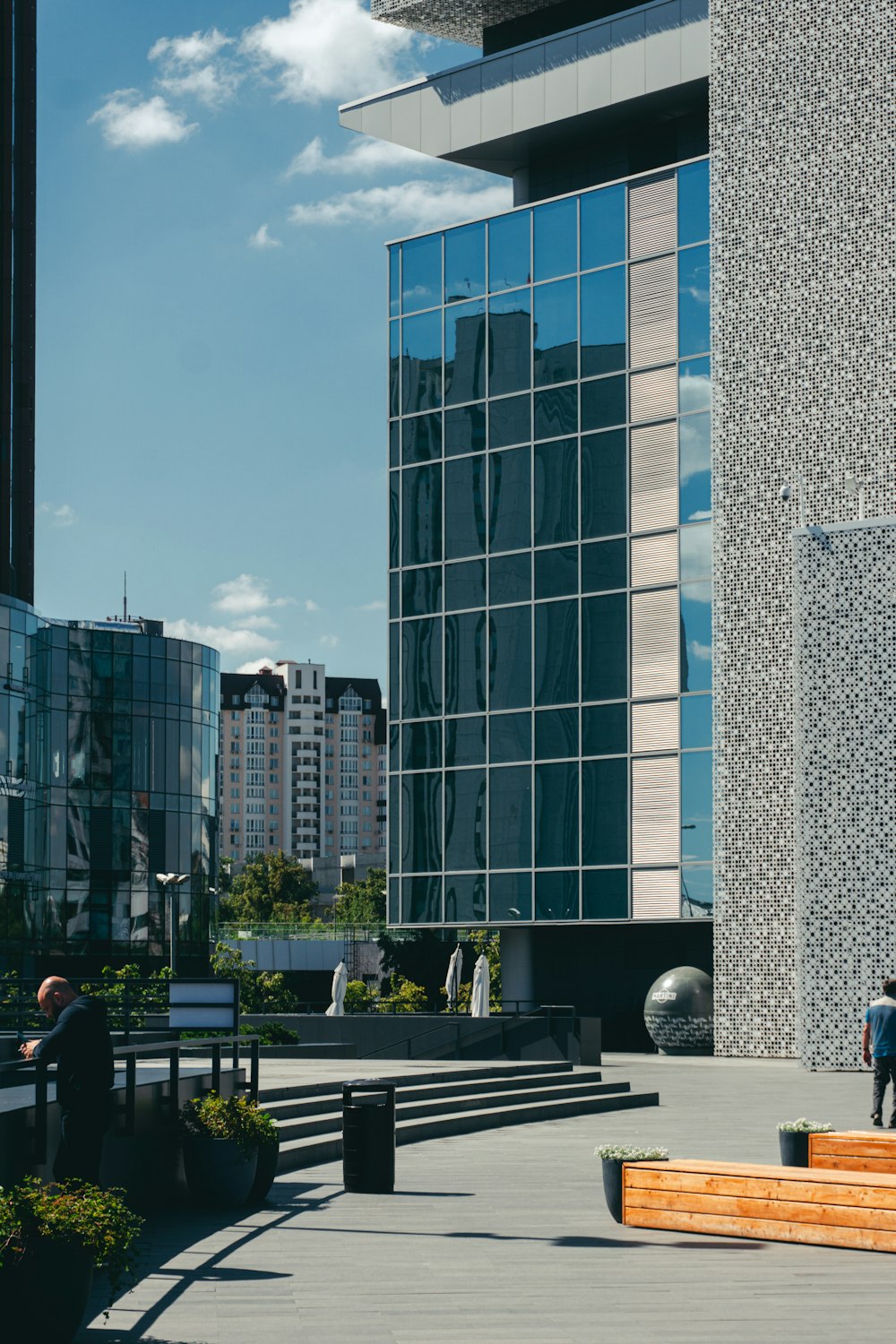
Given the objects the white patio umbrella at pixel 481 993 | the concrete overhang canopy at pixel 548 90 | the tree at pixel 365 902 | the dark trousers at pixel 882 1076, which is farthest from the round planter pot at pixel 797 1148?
the tree at pixel 365 902

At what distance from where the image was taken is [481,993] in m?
42.1

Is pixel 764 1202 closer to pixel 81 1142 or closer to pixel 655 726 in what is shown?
pixel 81 1142

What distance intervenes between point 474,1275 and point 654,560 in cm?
3705

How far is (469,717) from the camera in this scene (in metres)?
52.4

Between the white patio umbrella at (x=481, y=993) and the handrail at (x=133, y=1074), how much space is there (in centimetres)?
2270

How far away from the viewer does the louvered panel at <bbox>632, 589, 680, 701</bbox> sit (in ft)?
157

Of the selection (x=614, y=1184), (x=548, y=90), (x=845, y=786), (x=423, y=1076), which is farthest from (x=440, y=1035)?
(x=548, y=90)

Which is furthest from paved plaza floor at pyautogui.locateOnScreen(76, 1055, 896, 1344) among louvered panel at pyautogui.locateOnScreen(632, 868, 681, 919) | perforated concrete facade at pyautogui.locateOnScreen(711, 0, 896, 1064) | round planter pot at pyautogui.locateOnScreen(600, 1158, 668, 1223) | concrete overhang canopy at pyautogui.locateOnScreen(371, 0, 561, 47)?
concrete overhang canopy at pyautogui.locateOnScreen(371, 0, 561, 47)

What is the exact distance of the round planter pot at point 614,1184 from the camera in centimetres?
1484

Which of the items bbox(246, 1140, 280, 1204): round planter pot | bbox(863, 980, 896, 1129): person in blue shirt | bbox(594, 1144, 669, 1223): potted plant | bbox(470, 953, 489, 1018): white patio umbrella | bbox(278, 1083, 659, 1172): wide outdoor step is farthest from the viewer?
bbox(470, 953, 489, 1018): white patio umbrella

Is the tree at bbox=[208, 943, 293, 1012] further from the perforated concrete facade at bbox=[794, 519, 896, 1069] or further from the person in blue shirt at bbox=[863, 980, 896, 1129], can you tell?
the person in blue shirt at bbox=[863, 980, 896, 1129]

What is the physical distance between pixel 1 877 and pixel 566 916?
24.6 metres

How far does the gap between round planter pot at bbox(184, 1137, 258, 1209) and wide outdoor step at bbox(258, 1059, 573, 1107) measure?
15.7 ft

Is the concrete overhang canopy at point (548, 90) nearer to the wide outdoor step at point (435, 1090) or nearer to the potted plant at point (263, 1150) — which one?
the wide outdoor step at point (435, 1090)
